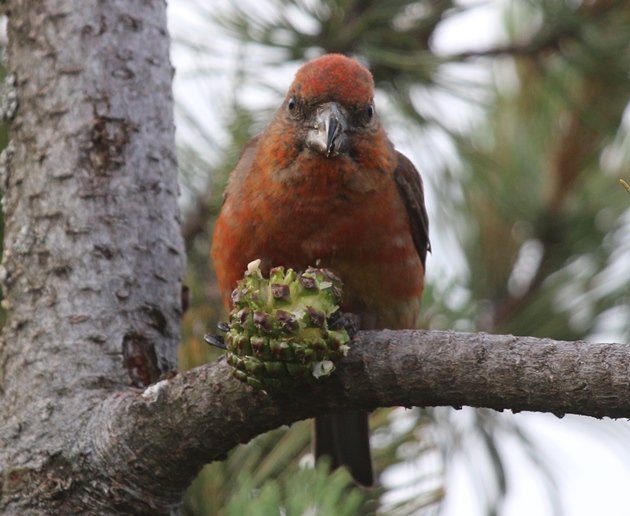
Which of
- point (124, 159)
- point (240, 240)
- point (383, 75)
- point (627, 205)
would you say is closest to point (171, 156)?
point (124, 159)

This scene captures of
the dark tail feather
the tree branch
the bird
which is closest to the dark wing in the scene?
the bird

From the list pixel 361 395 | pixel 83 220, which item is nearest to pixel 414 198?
pixel 83 220

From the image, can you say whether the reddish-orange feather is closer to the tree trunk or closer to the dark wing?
the dark wing

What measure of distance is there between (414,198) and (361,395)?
4.10 ft

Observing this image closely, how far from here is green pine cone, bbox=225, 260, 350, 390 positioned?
5.92 feet

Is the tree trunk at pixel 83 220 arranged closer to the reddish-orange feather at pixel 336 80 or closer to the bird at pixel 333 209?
the bird at pixel 333 209

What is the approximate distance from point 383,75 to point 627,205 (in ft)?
3.14

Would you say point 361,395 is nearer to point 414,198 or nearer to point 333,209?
point 333,209

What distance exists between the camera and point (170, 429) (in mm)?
1997

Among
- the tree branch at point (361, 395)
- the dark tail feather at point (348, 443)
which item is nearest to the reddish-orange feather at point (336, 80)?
the dark tail feather at point (348, 443)

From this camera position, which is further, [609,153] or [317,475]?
[609,153]

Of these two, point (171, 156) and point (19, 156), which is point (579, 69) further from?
point (19, 156)

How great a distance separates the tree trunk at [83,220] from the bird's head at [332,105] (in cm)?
40

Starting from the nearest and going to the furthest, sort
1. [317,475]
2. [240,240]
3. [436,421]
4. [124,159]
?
[317,475]
[124,159]
[240,240]
[436,421]
